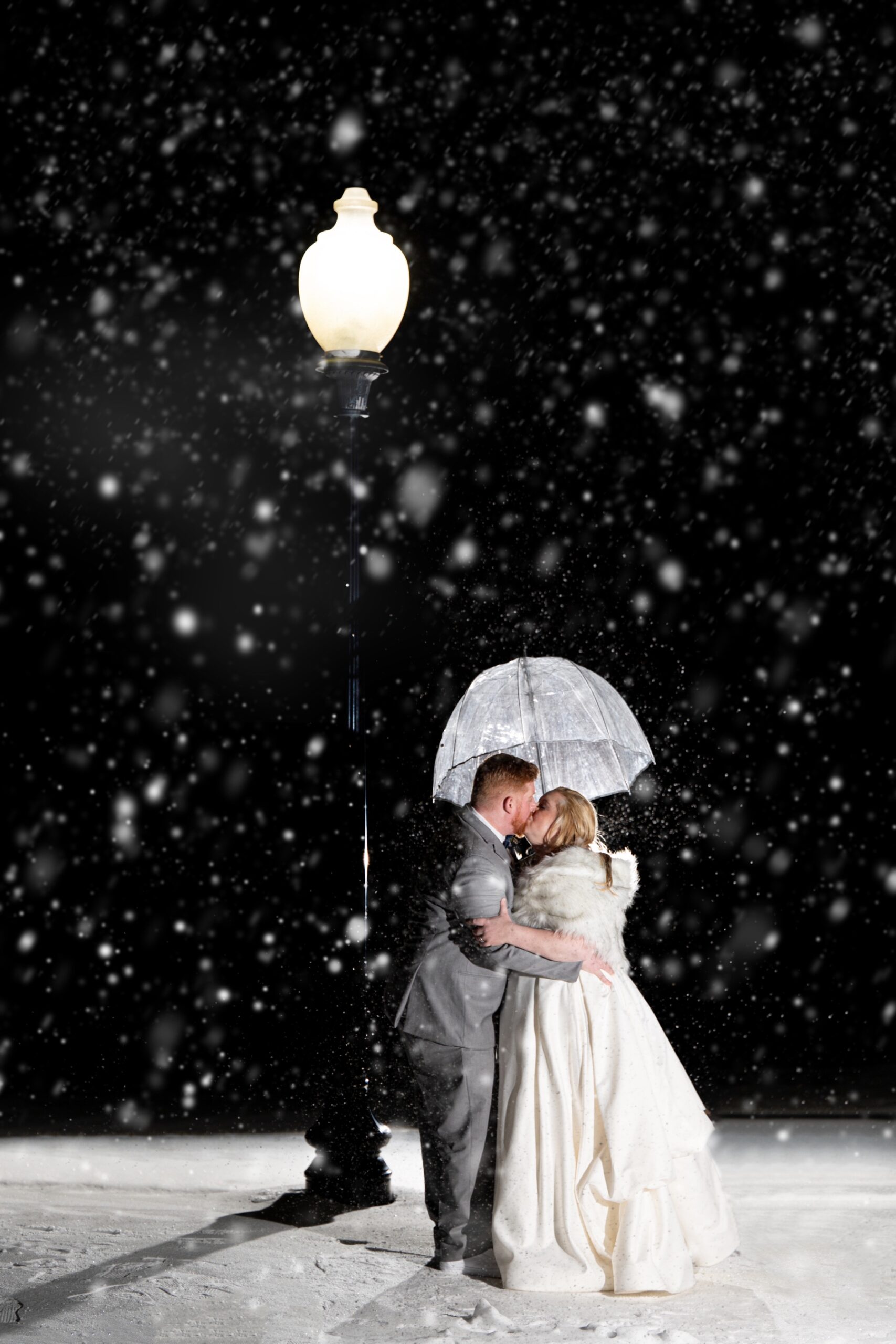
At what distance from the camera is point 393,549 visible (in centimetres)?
772

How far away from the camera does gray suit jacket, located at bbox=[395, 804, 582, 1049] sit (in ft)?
13.5

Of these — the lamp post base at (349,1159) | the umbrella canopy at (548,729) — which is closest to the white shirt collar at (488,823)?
the umbrella canopy at (548,729)

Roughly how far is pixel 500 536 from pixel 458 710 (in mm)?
3035

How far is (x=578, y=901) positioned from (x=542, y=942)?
0.16 metres

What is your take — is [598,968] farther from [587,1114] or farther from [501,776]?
[501,776]

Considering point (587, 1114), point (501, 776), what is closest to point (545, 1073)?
point (587, 1114)

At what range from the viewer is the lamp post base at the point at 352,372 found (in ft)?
15.9

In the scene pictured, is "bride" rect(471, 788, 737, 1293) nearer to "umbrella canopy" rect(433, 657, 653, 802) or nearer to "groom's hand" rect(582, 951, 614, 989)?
"groom's hand" rect(582, 951, 614, 989)

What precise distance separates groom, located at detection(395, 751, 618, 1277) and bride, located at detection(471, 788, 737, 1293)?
80 mm

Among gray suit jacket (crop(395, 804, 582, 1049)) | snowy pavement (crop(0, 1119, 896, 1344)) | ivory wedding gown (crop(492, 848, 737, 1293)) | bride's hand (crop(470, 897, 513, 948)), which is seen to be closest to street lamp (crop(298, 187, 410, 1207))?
snowy pavement (crop(0, 1119, 896, 1344))

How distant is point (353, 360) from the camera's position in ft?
15.9

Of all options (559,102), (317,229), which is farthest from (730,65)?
(317,229)

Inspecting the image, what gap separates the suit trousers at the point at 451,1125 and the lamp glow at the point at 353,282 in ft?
7.64

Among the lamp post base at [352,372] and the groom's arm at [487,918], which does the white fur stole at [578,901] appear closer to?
the groom's arm at [487,918]
